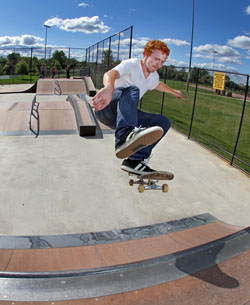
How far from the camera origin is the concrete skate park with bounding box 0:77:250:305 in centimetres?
252

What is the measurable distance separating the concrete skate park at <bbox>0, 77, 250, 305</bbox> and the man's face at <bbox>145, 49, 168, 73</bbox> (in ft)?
6.89

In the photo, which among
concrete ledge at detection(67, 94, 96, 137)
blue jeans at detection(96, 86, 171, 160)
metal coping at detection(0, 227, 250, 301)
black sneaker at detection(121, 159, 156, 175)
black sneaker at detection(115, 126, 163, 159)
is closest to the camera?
metal coping at detection(0, 227, 250, 301)

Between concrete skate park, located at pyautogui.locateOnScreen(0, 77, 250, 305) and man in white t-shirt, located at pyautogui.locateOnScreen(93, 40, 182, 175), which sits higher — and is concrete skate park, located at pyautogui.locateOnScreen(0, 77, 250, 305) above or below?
below

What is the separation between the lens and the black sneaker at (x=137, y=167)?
325 centimetres

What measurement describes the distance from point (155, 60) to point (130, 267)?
7.37ft

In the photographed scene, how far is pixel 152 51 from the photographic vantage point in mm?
3055

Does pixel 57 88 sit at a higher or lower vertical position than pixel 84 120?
higher

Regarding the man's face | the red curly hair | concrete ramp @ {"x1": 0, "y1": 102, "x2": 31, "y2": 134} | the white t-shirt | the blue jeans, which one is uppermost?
the red curly hair

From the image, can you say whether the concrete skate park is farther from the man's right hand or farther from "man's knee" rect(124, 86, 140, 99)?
"man's knee" rect(124, 86, 140, 99)

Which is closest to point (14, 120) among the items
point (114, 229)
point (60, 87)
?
point (114, 229)

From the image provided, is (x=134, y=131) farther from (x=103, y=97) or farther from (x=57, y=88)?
(x=57, y=88)

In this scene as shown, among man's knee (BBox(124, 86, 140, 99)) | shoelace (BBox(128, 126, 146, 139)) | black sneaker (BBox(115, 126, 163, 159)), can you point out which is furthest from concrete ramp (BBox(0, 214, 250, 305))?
man's knee (BBox(124, 86, 140, 99))

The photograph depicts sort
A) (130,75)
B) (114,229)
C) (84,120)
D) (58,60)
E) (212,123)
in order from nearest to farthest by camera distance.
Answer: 1. (130,75)
2. (114,229)
3. (84,120)
4. (212,123)
5. (58,60)

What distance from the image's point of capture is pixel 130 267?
276cm
